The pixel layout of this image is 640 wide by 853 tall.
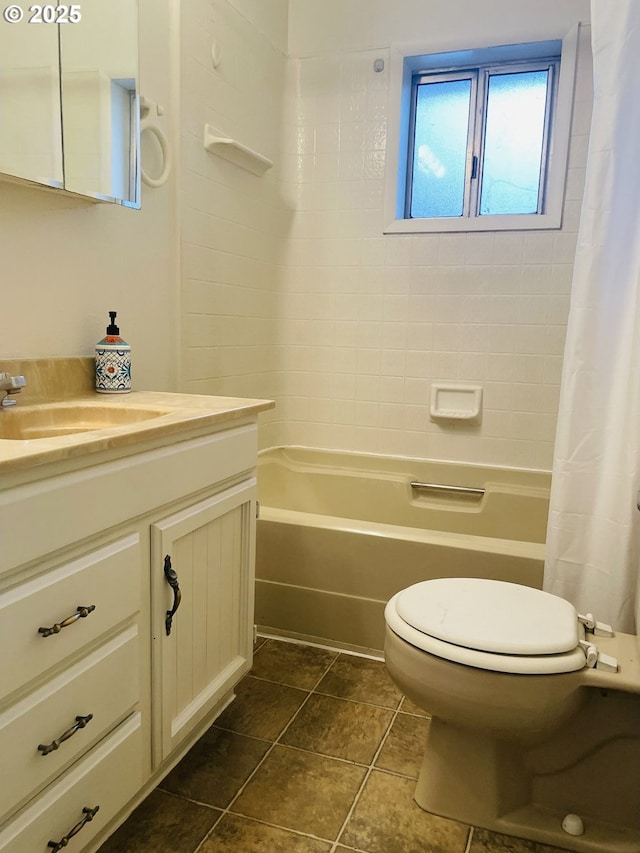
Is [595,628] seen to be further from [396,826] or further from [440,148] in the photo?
[440,148]

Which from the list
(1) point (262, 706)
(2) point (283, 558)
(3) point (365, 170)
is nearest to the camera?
(1) point (262, 706)

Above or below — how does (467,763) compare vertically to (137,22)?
below

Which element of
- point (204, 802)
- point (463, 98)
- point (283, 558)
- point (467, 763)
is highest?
point (463, 98)

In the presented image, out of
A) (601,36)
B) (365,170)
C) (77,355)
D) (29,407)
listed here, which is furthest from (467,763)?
(365,170)

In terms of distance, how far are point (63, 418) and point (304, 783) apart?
3.22ft

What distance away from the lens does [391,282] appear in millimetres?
2645

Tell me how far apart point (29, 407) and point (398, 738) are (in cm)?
119

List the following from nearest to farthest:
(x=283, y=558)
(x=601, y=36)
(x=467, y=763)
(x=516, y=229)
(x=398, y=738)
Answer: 1. (x=467, y=763)
2. (x=601, y=36)
3. (x=398, y=738)
4. (x=283, y=558)
5. (x=516, y=229)

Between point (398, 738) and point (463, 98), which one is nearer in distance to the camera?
point (398, 738)

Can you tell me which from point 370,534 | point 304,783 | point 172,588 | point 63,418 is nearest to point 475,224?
point 370,534

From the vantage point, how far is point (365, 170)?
263 centimetres

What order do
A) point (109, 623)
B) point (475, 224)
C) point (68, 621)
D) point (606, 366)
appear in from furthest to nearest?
point (475, 224)
point (606, 366)
point (109, 623)
point (68, 621)

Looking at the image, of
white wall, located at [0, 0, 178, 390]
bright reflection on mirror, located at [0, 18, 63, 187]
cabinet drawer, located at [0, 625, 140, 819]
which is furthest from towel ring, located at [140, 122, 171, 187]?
cabinet drawer, located at [0, 625, 140, 819]

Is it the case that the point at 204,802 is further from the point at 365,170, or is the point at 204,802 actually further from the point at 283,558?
the point at 365,170
